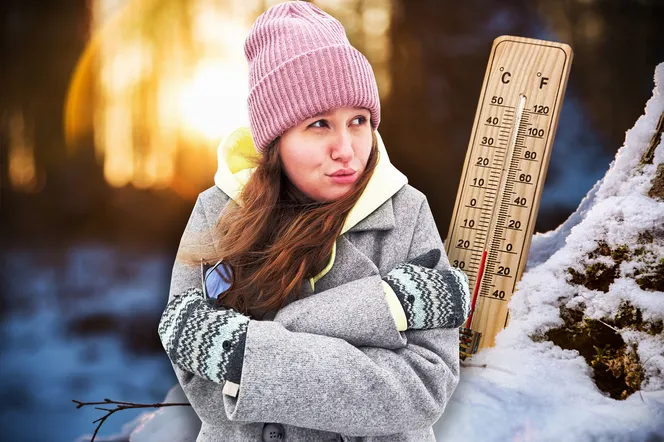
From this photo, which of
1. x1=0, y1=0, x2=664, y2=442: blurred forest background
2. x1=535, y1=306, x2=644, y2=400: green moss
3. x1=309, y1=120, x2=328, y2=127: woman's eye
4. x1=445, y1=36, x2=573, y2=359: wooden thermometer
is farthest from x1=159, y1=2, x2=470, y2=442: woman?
x1=0, y1=0, x2=664, y2=442: blurred forest background

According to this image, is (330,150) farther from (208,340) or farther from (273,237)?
(208,340)

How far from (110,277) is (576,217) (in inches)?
54.0

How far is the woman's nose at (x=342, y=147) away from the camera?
126 centimetres

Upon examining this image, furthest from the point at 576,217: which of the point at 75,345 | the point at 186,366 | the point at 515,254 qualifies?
the point at 75,345

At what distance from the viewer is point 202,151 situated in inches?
75.8

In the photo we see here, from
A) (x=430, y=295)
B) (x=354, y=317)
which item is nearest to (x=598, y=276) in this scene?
(x=430, y=295)

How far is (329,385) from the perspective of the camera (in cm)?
111

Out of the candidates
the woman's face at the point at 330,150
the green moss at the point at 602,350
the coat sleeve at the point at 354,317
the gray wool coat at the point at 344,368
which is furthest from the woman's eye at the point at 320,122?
the green moss at the point at 602,350

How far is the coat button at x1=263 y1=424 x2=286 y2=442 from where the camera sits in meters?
1.24

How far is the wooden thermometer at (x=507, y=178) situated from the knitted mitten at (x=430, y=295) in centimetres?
31

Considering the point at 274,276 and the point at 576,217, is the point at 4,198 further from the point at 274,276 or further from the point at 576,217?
the point at 576,217

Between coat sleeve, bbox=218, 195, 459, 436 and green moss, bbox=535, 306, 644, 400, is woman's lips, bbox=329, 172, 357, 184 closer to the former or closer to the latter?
coat sleeve, bbox=218, 195, 459, 436

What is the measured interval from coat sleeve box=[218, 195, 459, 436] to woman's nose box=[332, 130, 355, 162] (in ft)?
1.16

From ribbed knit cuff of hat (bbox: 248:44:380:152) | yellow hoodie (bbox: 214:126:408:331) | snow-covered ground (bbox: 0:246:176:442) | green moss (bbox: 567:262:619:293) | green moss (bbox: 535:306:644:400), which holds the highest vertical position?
ribbed knit cuff of hat (bbox: 248:44:380:152)
